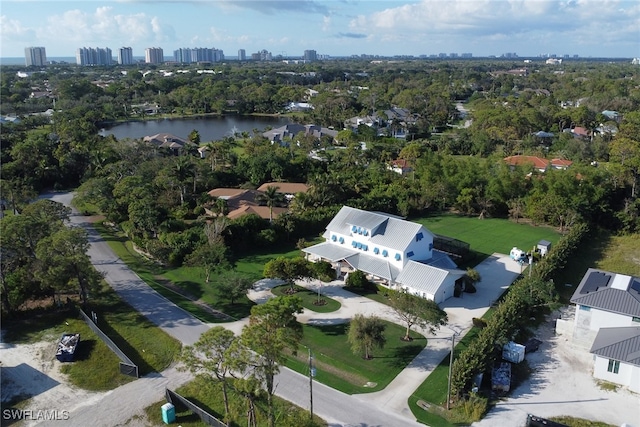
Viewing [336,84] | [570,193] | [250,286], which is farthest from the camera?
[336,84]

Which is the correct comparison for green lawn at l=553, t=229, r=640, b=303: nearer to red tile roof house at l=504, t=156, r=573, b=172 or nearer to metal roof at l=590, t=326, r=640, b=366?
metal roof at l=590, t=326, r=640, b=366

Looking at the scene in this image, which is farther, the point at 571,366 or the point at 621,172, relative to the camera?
the point at 621,172

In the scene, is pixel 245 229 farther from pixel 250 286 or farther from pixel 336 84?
pixel 336 84

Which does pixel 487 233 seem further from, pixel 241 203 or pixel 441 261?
pixel 241 203

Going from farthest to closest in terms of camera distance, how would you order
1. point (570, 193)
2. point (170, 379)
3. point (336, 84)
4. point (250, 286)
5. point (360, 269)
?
point (336, 84) < point (570, 193) < point (360, 269) < point (250, 286) < point (170, 379)

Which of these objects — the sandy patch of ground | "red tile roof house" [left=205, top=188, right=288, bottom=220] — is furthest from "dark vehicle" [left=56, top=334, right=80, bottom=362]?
"red tile roof house" [left=205, top=188, right=288, bottom=220]

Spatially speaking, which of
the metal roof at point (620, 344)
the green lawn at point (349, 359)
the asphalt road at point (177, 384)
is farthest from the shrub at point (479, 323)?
the asphalt road at point (177, 384)

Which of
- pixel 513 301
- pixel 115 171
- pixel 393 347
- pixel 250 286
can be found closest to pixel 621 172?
pixel 513 301

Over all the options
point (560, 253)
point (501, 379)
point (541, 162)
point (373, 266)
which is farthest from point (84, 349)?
point (541, 162)
